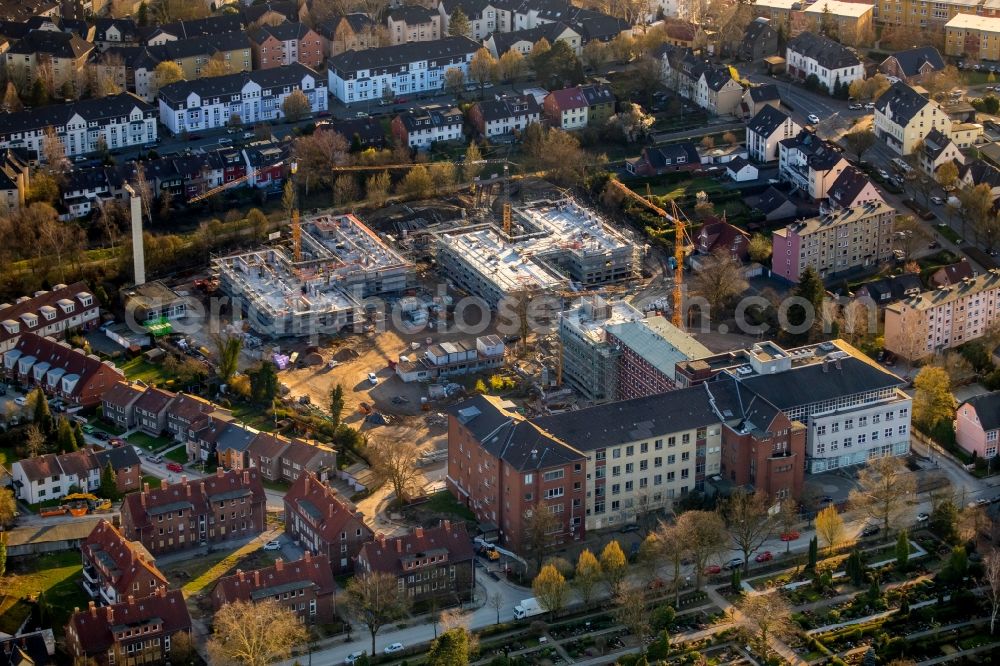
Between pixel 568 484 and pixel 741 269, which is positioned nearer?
pixel 568 484

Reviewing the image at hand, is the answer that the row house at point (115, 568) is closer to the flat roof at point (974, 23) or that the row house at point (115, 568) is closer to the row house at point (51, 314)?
the row house at point (51, 314)

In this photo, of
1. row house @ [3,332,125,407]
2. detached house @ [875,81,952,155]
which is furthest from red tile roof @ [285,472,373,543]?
detached house @ [875,81,952,155]

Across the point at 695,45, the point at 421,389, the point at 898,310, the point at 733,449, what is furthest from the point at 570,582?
Result: the point at 695,45

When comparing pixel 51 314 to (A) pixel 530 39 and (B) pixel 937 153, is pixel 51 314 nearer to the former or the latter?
(A) pixel 530 39

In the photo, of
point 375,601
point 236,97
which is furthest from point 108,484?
point 236,97

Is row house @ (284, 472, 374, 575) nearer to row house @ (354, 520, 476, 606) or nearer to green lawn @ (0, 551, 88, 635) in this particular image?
row house @ (354, 520, 476, 606)

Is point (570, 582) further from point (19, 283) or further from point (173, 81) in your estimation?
point (173, 81)

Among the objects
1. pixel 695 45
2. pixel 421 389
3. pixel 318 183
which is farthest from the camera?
pixel 695 45
